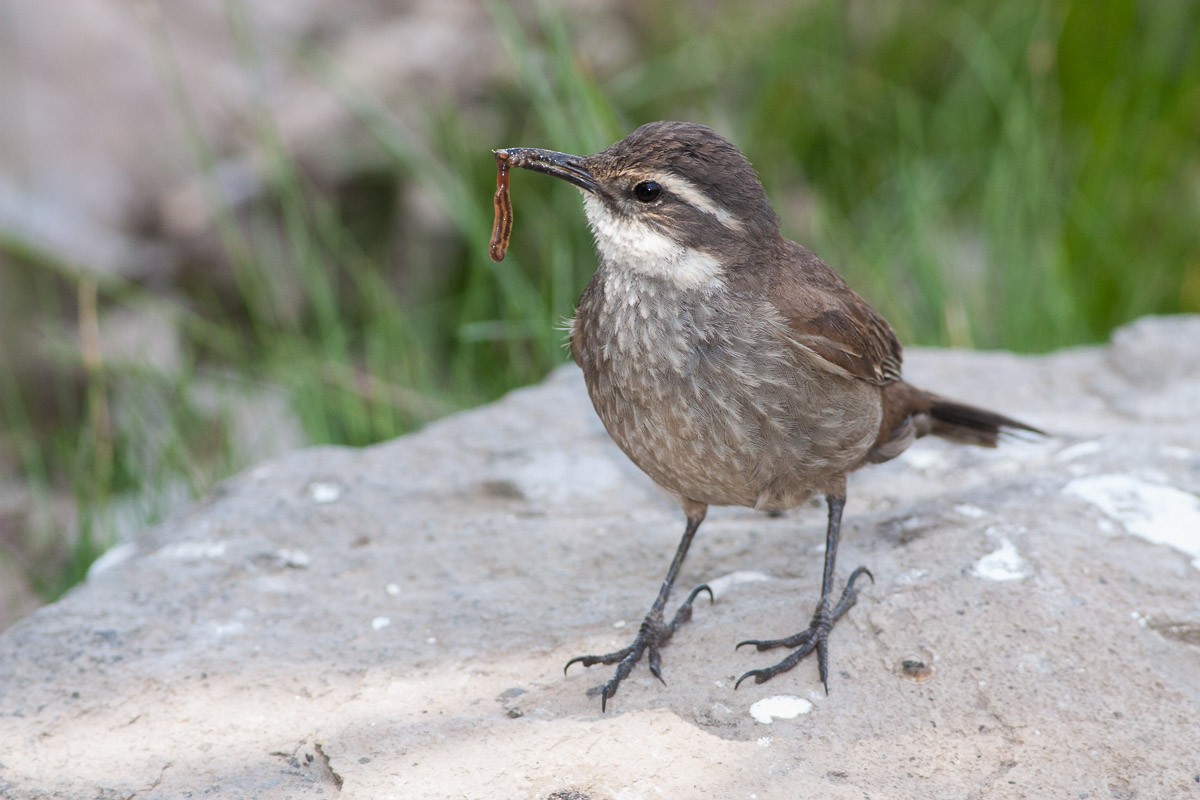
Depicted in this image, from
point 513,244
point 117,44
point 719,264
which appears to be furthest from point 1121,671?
point 117,44

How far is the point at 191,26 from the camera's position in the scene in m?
9.18

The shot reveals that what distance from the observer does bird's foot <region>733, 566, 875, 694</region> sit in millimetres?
3713

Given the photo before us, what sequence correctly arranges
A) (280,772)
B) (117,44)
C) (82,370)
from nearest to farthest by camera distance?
(280,772) < (82,370) < (117,44)

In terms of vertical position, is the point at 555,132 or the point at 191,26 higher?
the point at 191,26

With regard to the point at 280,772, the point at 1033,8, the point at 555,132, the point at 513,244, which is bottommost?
the point at 280,772

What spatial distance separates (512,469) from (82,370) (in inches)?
142

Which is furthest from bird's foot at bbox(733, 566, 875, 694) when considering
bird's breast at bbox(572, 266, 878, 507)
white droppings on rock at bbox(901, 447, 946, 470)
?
white droppings on rock at bbox(901, 447, 946, 470)

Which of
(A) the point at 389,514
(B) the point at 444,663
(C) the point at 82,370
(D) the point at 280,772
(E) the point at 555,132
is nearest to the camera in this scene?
(D) the point at 280,772

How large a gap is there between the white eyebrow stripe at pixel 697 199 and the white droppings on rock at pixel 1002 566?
1.19 meters

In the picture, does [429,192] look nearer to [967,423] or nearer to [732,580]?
[967,423]

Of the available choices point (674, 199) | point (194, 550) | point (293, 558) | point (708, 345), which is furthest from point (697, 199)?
point (194, 550)

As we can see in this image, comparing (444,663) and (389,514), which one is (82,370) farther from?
(444,663)

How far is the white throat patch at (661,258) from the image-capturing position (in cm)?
395

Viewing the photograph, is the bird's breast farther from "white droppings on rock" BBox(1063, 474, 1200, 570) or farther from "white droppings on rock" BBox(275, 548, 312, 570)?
"white droppings on rock" BBox(275, 548, 312, 570)
